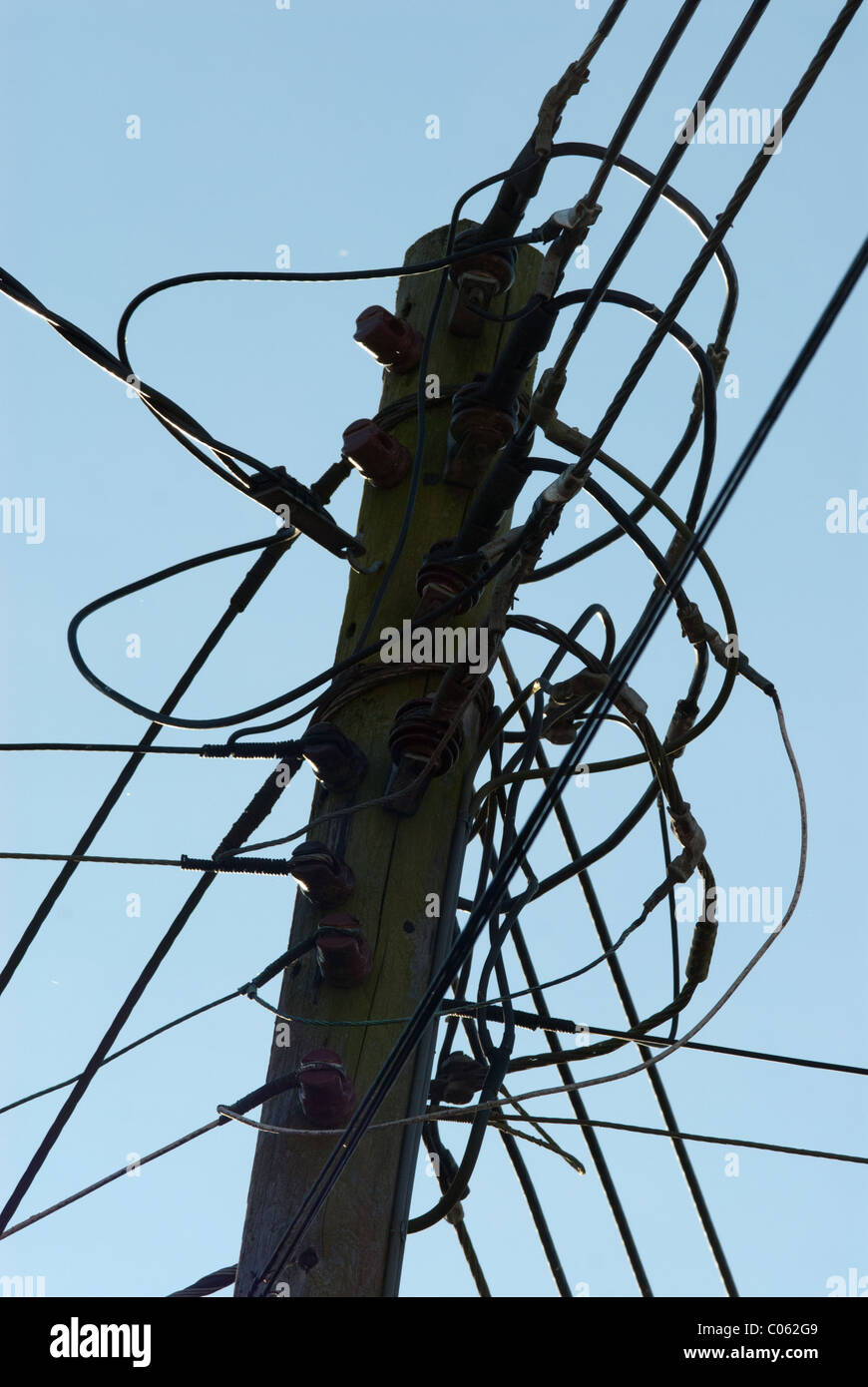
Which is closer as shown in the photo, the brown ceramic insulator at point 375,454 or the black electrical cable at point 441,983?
the black electrical cable at point 441,983

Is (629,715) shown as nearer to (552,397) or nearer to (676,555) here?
(676,555)

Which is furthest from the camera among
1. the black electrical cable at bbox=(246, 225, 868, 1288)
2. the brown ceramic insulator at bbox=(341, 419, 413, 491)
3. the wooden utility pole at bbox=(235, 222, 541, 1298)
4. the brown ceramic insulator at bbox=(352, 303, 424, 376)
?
the brown ceramic insulator at bbox=(352, 303, 424, 376)

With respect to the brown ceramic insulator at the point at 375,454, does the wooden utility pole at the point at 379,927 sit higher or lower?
lower

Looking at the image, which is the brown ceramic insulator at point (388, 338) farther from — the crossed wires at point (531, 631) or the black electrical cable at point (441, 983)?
the black electrical cable at point (441, 983)

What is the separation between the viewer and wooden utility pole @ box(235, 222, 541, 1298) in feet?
10.00

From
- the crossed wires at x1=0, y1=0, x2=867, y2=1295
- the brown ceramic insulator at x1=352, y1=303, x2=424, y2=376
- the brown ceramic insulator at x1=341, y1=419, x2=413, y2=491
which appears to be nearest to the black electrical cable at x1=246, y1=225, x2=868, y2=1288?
the crossed wires at x1=0, y1=0, x2=867, y2=1295

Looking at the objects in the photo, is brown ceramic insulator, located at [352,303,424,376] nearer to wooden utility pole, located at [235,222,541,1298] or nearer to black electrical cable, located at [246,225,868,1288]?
wooden utility pole, located at [235,222,541,1298]

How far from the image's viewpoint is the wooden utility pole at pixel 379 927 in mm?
3047

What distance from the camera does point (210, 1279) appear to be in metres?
3.37

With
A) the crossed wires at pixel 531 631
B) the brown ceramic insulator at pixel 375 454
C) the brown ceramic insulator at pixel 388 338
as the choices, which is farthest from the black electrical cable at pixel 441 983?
the brown ceramic insulator at pixel 388 338

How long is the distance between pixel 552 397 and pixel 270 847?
1.27m

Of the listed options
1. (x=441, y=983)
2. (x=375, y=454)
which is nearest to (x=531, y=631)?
(x=375, y=454)
